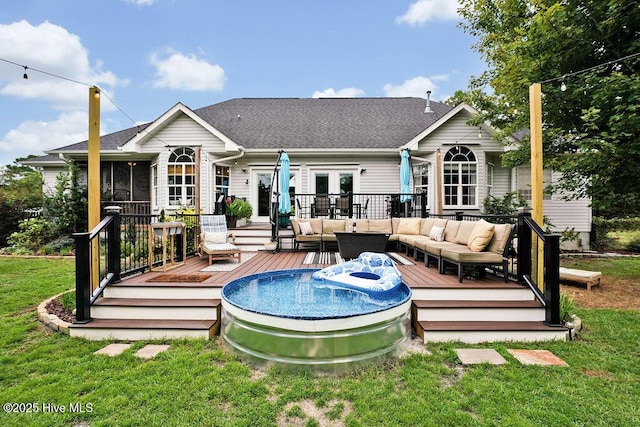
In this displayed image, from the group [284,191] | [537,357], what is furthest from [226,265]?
[537,357]

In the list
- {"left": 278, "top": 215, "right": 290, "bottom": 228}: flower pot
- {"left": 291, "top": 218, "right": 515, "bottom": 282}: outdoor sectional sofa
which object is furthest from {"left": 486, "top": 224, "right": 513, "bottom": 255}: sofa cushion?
{"left": 278, "top": 215, "right": 290, "bottom": 228}: flower pot

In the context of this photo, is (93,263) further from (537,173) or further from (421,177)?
(421,177)

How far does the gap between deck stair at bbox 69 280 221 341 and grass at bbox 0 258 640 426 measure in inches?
8.1

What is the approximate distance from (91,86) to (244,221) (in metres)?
6.99

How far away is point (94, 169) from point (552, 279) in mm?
6372

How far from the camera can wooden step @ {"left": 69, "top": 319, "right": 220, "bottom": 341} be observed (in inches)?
150

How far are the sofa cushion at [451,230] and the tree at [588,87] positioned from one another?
2710 millimetres

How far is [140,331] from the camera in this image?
12.7ft

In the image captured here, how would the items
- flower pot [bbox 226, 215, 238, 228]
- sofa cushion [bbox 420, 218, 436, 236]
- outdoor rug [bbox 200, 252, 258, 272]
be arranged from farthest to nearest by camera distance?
flower pot [bbox 226, 215, 238, 228] < sofa cushion [bbox 420, 218, 436, 236] < outdoor rug [bbox 200, 252, 258, 272]

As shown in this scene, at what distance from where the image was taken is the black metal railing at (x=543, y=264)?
3844mm

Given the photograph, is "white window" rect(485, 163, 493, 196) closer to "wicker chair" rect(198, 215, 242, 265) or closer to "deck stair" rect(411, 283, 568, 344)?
"deck stair" rect(411, 283, 568, 344)

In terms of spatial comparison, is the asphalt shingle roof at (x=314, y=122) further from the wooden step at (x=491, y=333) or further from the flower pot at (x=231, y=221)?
the wooden step at (x=491, y=333)

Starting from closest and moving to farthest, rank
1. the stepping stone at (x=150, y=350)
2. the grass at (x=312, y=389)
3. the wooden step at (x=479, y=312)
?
the grass at (x=312, y=389) → the stepping stone at (x=150, y=350) → the wooden step at (x=479, y=312)

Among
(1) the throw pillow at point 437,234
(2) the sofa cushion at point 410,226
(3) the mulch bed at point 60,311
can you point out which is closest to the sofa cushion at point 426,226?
(2) the sofa cushion at point 410,226
